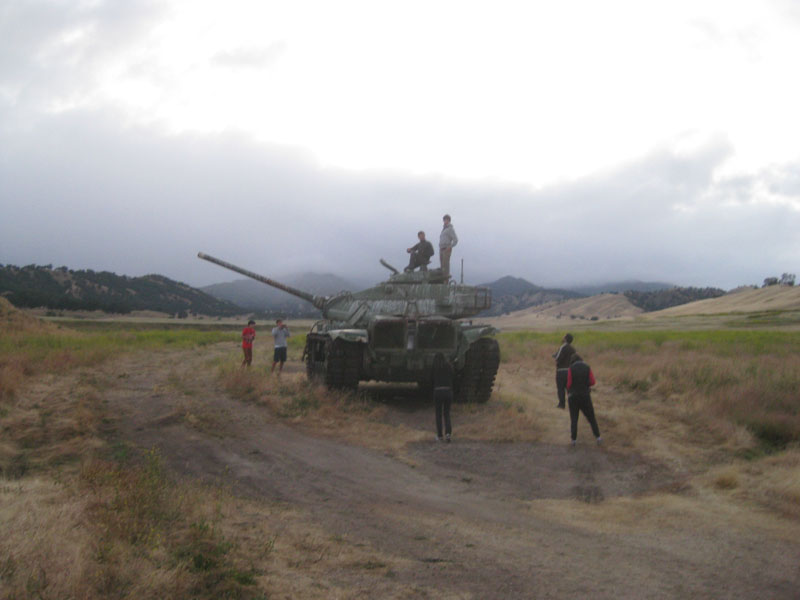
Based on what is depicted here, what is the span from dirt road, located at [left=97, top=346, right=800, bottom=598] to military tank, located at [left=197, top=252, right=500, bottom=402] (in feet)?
6.32

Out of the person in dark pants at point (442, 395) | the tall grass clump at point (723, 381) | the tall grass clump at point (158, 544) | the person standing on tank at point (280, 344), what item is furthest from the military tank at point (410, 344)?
the tall grass clump at point (158, 544)

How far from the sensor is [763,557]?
5.32 m

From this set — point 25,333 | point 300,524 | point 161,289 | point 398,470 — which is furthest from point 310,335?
point 161,289

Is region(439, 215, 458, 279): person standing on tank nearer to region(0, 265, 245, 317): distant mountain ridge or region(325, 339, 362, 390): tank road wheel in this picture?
region(325, 339, 362, 390): tank road wheel

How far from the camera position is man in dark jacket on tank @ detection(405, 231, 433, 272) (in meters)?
16.3

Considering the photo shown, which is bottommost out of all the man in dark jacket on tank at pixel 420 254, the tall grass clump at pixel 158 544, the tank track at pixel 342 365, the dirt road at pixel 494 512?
the dirt road at pixel 494 512

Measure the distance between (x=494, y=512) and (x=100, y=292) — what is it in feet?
277

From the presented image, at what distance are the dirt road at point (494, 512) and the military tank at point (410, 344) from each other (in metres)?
1.93

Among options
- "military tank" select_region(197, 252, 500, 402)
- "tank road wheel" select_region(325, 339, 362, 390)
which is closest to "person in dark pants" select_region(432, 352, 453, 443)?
"military tank" select_region(197, 252, 500, 402)

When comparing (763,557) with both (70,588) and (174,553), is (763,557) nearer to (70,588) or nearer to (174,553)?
(174,553)

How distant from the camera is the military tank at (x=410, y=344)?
13.1 m

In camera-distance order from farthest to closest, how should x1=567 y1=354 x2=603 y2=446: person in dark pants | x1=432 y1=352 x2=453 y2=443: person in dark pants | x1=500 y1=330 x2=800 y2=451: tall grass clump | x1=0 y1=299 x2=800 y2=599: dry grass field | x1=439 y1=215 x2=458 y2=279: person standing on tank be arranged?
x1=439 y1=215 x2=458 y2=279: person standing on tank < x1=500 y1=330 x2=800 y2=451: tall grass clump < x1=432 y1=352 x2=453 y2=443: person in dark pants < x1=567 y1=354 x2=603 y2=446: person in dark pants < x1=0 y1=299 x2=800 y2=599: dry grass field

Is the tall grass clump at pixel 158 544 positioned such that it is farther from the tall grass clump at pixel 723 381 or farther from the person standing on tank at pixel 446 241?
the person standing on tank at pixel 446 241

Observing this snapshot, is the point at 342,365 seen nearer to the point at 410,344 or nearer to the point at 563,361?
the point at 410,344
